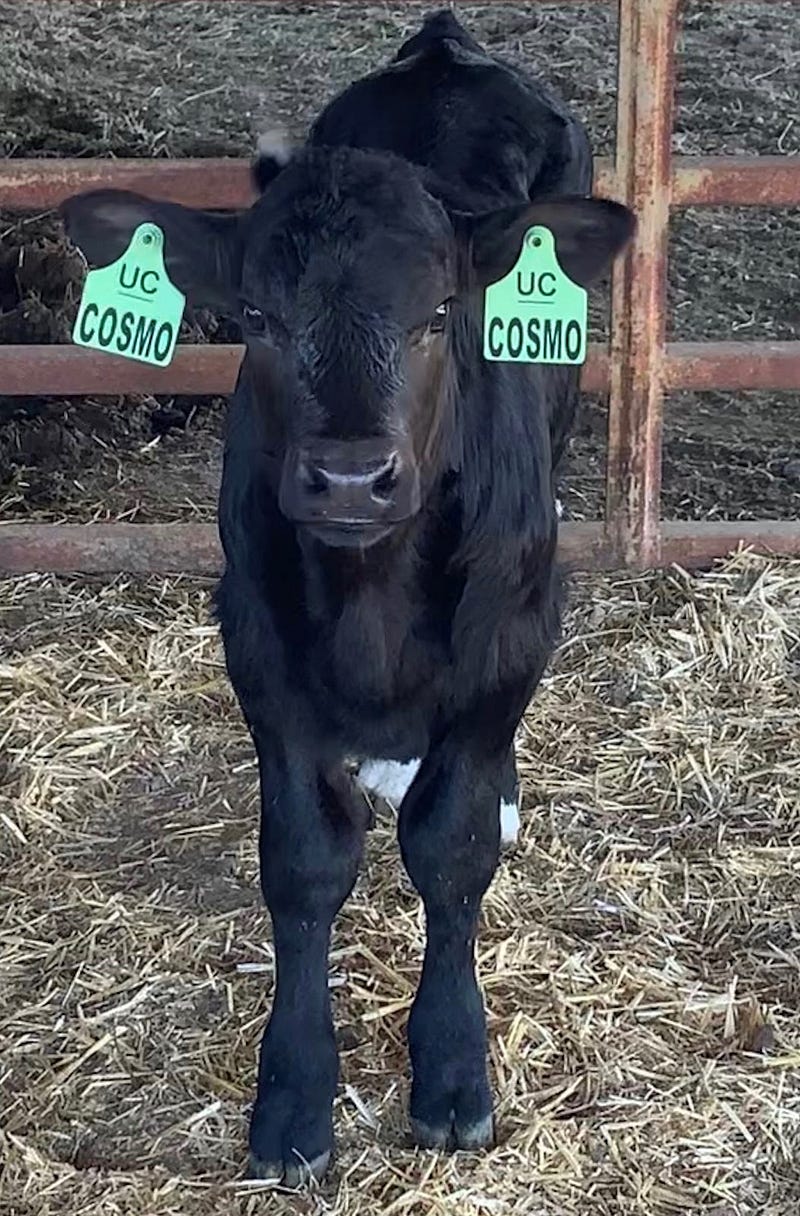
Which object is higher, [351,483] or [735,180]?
[735,180]

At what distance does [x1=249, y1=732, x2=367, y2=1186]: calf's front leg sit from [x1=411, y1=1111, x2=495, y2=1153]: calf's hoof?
0.52 feet

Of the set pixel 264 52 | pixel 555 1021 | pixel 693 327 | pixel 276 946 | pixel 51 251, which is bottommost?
pixel 555 1021

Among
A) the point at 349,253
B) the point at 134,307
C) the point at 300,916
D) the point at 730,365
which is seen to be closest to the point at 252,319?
the point at 349,253

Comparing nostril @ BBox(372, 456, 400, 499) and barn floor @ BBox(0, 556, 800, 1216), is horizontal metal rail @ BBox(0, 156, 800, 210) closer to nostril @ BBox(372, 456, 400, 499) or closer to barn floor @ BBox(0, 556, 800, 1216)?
barn floor @ BBox(0, 556, 800, 1216)

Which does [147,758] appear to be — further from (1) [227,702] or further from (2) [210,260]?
(2) [210,260]

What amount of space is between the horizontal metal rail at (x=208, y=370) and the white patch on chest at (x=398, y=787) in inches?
60.6

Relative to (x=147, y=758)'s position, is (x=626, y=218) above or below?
above

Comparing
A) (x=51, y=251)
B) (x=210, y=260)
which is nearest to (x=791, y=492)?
(x=51, y=251)

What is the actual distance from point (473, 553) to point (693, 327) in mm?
4078

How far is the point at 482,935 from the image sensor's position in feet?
12.3

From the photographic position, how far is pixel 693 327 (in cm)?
703

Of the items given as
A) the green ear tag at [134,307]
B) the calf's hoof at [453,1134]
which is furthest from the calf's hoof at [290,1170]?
the green ear tag at [134,307]

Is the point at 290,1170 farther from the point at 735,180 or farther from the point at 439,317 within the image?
the point at 735,180

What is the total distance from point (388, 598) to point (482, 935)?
3.10 feet
